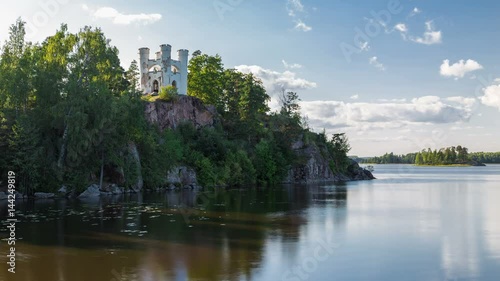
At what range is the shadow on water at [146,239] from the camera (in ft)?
59.4

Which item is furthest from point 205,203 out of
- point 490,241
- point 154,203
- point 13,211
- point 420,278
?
point 420,278

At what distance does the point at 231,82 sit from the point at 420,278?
88.5m

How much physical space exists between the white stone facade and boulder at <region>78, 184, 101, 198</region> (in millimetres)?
34199

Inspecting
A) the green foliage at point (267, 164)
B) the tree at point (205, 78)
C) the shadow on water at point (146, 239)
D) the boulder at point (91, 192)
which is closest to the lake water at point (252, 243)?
the shadow on water at point (146, 239)

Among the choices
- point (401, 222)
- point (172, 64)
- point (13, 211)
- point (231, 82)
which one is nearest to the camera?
point (401, 222)

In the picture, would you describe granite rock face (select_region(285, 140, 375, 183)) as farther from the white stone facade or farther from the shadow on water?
the shadow on water

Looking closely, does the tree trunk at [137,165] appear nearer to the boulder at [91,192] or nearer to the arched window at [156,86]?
the boulder at [91,192]

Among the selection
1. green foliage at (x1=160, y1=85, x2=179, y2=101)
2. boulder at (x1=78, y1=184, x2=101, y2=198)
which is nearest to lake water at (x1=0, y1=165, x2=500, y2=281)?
boulder at (x1=78, y1=184, x2=101, y2=198)

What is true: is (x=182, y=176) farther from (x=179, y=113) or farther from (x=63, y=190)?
(x=63, y=190)

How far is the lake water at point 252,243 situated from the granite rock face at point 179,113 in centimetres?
3749

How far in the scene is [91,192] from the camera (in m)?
55.4

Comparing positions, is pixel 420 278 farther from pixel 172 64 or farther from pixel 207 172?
pixel 172 64

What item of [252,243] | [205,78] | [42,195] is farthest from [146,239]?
[205,78]

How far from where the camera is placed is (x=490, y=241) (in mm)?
26375
